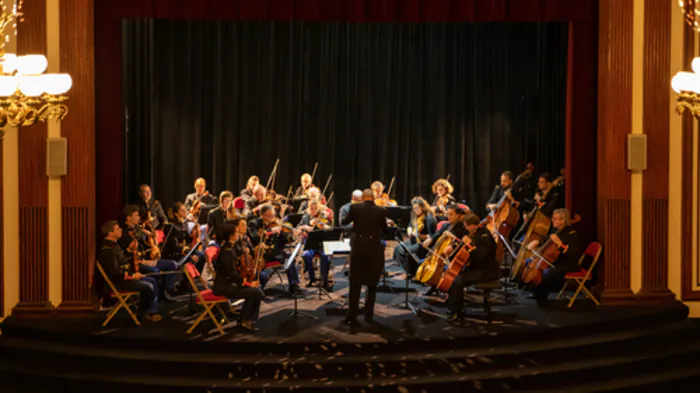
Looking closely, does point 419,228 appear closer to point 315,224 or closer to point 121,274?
point 315,224

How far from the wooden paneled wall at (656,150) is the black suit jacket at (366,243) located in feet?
11.2

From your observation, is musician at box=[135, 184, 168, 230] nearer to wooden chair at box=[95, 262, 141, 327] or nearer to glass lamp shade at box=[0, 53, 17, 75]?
wooden chair at box=[95, 262, 141, 327]

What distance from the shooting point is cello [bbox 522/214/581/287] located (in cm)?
1059

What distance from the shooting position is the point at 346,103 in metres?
15.8

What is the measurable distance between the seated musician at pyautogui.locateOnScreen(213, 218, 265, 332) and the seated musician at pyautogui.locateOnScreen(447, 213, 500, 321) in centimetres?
223

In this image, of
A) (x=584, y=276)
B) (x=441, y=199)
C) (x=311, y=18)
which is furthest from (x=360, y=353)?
(x=311, y=18)

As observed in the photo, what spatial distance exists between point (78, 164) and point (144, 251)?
4.32 ft

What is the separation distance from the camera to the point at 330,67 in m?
15.7

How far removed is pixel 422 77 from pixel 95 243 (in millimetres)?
7634

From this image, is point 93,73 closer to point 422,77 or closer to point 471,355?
point 471,355

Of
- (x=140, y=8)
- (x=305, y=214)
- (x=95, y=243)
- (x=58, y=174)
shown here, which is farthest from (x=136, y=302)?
(x=140, y=8)

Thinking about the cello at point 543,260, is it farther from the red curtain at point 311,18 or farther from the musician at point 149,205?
the musician at point 149,205

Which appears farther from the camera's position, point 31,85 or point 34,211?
point 34,211

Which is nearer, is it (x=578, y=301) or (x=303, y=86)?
(x=578, y=301)
